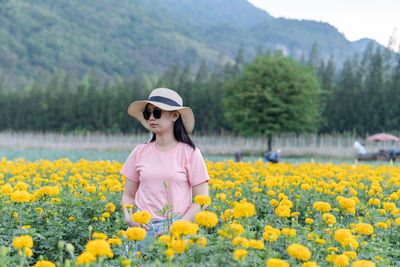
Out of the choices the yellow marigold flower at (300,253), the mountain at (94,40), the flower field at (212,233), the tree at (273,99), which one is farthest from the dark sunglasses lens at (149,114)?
the mountain at (94,40)

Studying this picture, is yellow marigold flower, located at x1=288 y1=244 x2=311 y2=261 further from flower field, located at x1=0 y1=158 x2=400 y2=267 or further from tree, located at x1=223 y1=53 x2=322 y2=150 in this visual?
tree, located at x1=223 y1=53 x2=322 y2=150

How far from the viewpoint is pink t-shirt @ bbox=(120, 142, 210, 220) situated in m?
3.06

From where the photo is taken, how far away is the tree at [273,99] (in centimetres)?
2477

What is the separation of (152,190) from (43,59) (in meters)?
119

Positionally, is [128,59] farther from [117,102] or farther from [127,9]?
[117,102]

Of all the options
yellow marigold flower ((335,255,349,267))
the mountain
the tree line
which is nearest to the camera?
yellow marigold flower ((335,255,349,267))

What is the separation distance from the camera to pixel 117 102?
135 ft

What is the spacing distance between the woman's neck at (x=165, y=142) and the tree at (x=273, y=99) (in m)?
21.4

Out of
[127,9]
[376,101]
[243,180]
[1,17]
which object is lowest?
[243,180]

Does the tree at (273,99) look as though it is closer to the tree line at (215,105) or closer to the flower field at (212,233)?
the tree line at (215,105)

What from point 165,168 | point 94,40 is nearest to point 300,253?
point 165,168

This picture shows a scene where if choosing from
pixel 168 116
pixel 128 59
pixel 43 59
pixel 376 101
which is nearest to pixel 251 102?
pixel 376 101

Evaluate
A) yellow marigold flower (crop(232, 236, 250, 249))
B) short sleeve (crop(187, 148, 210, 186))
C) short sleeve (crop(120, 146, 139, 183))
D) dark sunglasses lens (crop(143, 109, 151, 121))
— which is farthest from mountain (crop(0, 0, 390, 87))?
yellow marigold flower (crop(232, 236, 250, 249))

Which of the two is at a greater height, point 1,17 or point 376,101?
point 1,17
